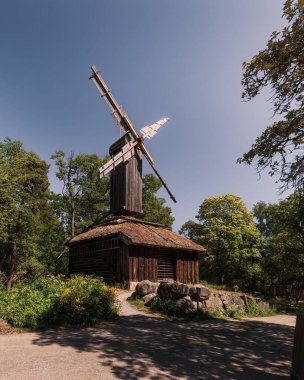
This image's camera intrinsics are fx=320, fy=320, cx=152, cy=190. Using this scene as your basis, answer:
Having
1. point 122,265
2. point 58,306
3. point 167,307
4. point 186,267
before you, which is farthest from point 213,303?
point 186,267

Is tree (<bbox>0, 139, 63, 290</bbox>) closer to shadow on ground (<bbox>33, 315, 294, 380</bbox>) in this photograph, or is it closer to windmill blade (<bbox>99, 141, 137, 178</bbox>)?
windmill blade (<bbox>99, 141, 137, 178</bbox>)

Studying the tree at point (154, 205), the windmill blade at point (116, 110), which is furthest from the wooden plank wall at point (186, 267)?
the tree at point (154, 205)

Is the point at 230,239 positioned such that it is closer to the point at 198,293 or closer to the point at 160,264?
the point at 160,264

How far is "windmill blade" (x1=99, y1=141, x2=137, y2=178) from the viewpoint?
21.6m

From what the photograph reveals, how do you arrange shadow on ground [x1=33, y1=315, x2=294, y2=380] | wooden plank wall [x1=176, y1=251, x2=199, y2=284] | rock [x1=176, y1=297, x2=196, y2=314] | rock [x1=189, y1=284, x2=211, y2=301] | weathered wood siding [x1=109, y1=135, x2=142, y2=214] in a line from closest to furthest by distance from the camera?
shadow on ground [x1=33, y1=315, x2=294, y2=380]
rock [x1=176, y1=297, x2=196, y2=314]
rock [x1=189, y1=284, x2=211, y2=301]
wooden plank wall [x1=176, y1=251, x2=199, y2=284]
weathered wood siding [x1=109, y1=135, x2=142, y2=214]

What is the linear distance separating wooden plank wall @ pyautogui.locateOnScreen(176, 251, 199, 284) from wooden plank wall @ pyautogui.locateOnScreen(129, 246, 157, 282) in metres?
2.04

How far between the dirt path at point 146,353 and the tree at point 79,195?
84.6 ft

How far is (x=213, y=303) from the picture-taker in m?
13.5

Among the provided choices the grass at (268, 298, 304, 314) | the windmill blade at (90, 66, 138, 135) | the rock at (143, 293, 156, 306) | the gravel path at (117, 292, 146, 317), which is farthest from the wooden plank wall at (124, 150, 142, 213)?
the grass at (268, 298, 304, 314)

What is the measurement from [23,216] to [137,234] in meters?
13.3

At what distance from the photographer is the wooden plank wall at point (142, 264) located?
18.5m

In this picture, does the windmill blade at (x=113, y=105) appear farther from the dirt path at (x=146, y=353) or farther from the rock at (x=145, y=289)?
the dirt path at (x=146, y=353)

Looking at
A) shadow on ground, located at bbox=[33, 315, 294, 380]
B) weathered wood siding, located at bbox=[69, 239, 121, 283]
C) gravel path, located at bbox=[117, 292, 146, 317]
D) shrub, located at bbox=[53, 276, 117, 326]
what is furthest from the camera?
weathered wood siding, located at bbox=[69, 239, 121, 283]

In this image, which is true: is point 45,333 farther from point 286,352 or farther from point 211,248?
point 211,248
